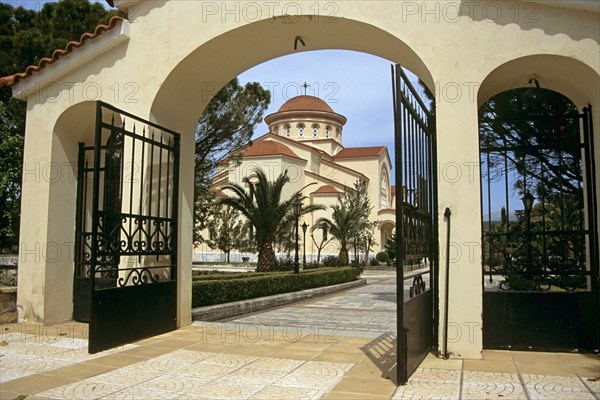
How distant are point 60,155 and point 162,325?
11.3 feet

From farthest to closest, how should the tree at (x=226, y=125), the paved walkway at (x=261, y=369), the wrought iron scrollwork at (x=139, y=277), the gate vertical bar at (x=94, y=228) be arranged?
the tree at (x=226, y=125)
the wrought iron scrollwork at (x=139, y=277)
the gate vertical bar at (x=94, y=228)
the paved walkway at (x=261, y=369)

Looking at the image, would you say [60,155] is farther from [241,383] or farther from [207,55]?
[241,383]

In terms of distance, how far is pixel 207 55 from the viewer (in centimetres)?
734

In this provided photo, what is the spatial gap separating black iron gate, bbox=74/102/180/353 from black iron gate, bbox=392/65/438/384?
3.51 metres

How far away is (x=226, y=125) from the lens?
16719 mm

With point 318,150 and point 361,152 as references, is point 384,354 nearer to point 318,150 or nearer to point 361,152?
point 318,150

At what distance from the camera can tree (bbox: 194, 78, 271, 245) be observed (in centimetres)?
1644

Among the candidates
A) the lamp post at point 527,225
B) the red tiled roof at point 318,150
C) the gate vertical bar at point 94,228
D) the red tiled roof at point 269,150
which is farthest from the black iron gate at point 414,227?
the red tiled roof at point 318,150

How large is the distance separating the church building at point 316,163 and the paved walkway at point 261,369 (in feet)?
108

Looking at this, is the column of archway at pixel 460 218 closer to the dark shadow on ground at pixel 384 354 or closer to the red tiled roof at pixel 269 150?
the dark shadow on ground at pixel 384 354

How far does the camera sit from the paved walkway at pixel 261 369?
439 centimetres

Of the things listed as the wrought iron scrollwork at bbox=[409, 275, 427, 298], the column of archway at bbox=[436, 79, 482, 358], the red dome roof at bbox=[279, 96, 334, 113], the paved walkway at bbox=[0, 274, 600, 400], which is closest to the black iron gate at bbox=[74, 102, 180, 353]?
the paved walkway at bbox=[0, 274, 600, 400]

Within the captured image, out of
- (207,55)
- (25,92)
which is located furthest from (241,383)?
(25,92)

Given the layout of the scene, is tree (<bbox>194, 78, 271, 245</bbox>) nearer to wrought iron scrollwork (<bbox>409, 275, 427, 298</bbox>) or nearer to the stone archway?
the stone archway
